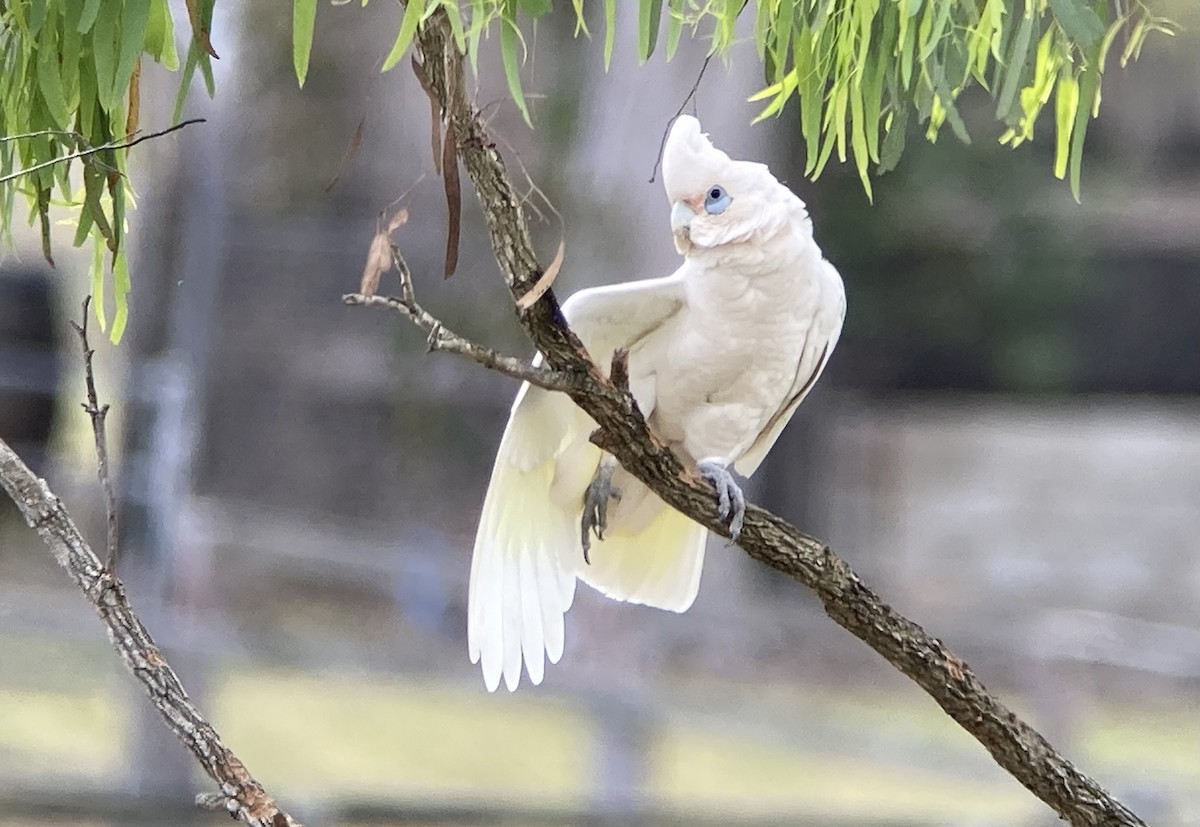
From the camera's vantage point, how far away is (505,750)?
8.96 ft

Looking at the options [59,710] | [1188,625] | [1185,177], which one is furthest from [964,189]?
[59,710]

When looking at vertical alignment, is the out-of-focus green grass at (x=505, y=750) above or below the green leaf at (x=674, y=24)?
above

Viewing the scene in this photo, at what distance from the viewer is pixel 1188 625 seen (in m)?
3.90

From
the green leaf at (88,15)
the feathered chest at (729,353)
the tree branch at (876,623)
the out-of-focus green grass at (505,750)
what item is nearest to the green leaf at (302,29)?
the green leaf at (88,15)

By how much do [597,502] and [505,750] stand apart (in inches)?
65.1

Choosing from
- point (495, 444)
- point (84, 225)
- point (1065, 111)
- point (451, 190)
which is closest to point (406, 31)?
point (451, 190)

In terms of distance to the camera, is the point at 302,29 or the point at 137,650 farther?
the point at 137,650

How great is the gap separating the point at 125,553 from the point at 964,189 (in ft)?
8.47

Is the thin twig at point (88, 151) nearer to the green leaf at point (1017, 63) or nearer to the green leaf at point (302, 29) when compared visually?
the green leaf at point (302, 29)

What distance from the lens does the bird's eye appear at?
1.03 m

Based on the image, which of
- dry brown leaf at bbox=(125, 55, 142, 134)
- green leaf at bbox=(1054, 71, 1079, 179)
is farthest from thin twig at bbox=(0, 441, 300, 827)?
green leaf at bbox=(1054, 71, 1079, 179)

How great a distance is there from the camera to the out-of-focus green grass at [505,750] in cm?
240

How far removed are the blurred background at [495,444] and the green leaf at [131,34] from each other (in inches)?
37.3

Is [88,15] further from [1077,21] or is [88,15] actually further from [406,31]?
[1077,21]
